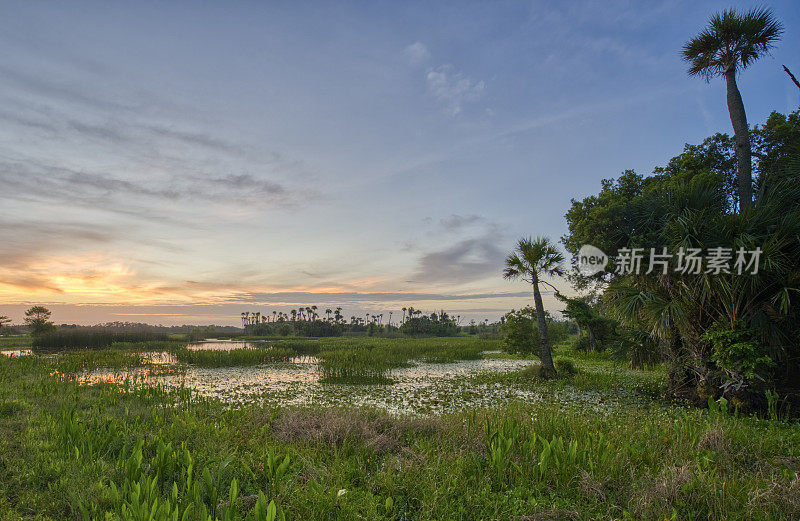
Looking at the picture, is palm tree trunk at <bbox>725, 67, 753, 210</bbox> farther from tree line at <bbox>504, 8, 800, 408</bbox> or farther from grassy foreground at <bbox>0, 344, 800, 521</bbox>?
grassy foreground at <bbox>0, 344, 800, 521</bbox>

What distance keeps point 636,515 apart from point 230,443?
661cm

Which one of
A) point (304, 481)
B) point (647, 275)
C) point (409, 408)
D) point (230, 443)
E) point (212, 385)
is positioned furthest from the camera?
point (212, 385)

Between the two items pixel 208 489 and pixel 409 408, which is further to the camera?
pixel 409 408

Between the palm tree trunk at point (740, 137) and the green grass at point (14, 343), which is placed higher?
the palm tree trunk at point (740, 137)

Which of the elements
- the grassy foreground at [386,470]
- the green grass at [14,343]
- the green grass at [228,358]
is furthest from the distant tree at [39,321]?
the grassy foreground at [386,470]

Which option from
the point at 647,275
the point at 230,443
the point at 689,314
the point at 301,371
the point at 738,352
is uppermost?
the point at 647,275

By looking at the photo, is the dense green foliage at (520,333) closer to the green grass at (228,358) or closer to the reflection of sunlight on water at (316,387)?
the reflection of sunlight on water at (316,387)

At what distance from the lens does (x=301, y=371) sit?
2138 cm

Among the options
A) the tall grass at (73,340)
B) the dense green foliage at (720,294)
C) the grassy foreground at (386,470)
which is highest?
the dense green foliage at (720,294)

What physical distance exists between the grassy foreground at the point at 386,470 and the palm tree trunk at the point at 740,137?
28.3 ft

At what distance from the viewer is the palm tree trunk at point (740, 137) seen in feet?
43.0

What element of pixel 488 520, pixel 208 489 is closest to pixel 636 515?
pixel 488 520

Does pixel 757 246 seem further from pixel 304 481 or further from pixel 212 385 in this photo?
pixel 212 385

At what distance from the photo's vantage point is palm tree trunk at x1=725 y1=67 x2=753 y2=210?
516 inches
